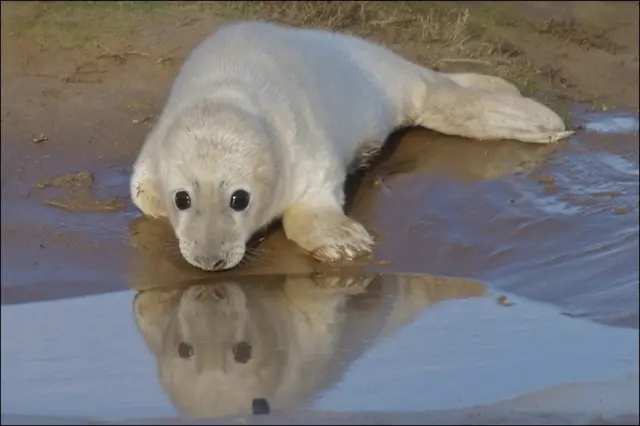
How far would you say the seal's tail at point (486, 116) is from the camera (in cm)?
682

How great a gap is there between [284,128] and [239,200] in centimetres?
53

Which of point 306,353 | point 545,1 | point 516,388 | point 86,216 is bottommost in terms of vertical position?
point 545,1

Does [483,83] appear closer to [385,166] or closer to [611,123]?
[611,123]

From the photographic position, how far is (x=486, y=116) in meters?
6.87

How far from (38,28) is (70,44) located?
1.11 feet

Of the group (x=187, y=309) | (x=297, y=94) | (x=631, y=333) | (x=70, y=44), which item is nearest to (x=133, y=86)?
(x=70, y=44)

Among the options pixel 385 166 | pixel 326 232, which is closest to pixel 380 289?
pixel 326 232

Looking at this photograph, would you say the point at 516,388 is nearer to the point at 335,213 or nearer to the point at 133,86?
the point at 335,213

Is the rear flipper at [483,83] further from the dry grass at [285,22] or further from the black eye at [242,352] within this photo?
the black eye at [242,352]

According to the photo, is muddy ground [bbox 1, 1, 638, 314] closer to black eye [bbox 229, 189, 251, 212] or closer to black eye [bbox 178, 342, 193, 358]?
black eye [bbox 229, 189, 251, 212]

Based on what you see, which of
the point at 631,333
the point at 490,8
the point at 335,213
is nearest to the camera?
the point at 631,333

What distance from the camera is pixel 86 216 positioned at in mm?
5715

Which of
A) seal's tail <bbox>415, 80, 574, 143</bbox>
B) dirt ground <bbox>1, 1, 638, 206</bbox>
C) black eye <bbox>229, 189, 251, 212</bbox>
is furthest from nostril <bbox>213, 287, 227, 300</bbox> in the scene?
seal's tail <bbox>415, 80, 574, 143</bbox>

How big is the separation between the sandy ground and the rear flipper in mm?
431
